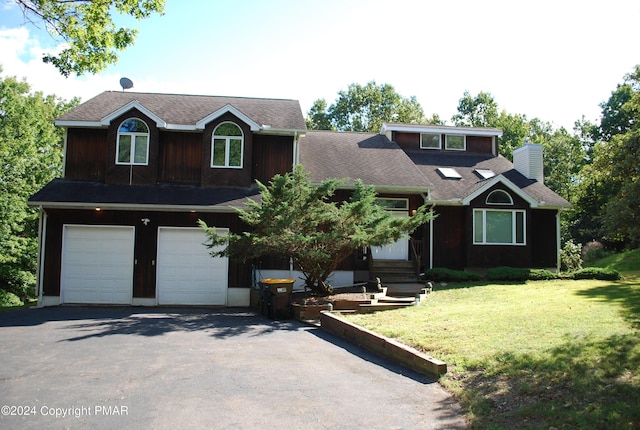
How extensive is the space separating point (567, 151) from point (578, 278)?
29.4m

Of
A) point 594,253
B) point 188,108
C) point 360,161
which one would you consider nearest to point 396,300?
point 360,161

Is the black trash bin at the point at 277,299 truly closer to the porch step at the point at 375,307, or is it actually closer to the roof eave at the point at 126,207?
the porch step at the point at 375,307

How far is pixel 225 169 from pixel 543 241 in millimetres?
12647

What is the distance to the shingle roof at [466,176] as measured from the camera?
1906cm

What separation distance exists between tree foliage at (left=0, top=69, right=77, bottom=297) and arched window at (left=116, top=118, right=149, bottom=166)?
11.4m

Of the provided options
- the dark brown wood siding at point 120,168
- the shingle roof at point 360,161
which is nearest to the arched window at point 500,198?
the shingle roof at point 360,161

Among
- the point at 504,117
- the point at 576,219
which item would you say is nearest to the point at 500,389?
the point at 576,219

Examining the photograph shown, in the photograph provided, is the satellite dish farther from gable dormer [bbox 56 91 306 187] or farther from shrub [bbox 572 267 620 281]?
shrub [bbox 572 267 620 281]

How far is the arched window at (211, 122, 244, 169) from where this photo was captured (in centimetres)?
1686

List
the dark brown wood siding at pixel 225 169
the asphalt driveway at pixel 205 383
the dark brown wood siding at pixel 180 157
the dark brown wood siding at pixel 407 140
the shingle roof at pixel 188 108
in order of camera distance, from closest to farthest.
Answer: the asphalt driveway at pixel 205 383, the dark brown wood siding at pixel 225 169, the dark brown wood siding at pixel 180 157, the shingle roof at pixel 188 108, the dark brown wood siding at pixel 407 140

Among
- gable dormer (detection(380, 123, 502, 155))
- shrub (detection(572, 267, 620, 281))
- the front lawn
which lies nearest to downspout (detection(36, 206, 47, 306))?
the front lawn

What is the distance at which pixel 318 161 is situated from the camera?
19250mm

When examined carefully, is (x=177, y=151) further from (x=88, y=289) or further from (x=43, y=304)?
(x=43, y=304)

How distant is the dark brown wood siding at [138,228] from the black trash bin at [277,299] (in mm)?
3048
